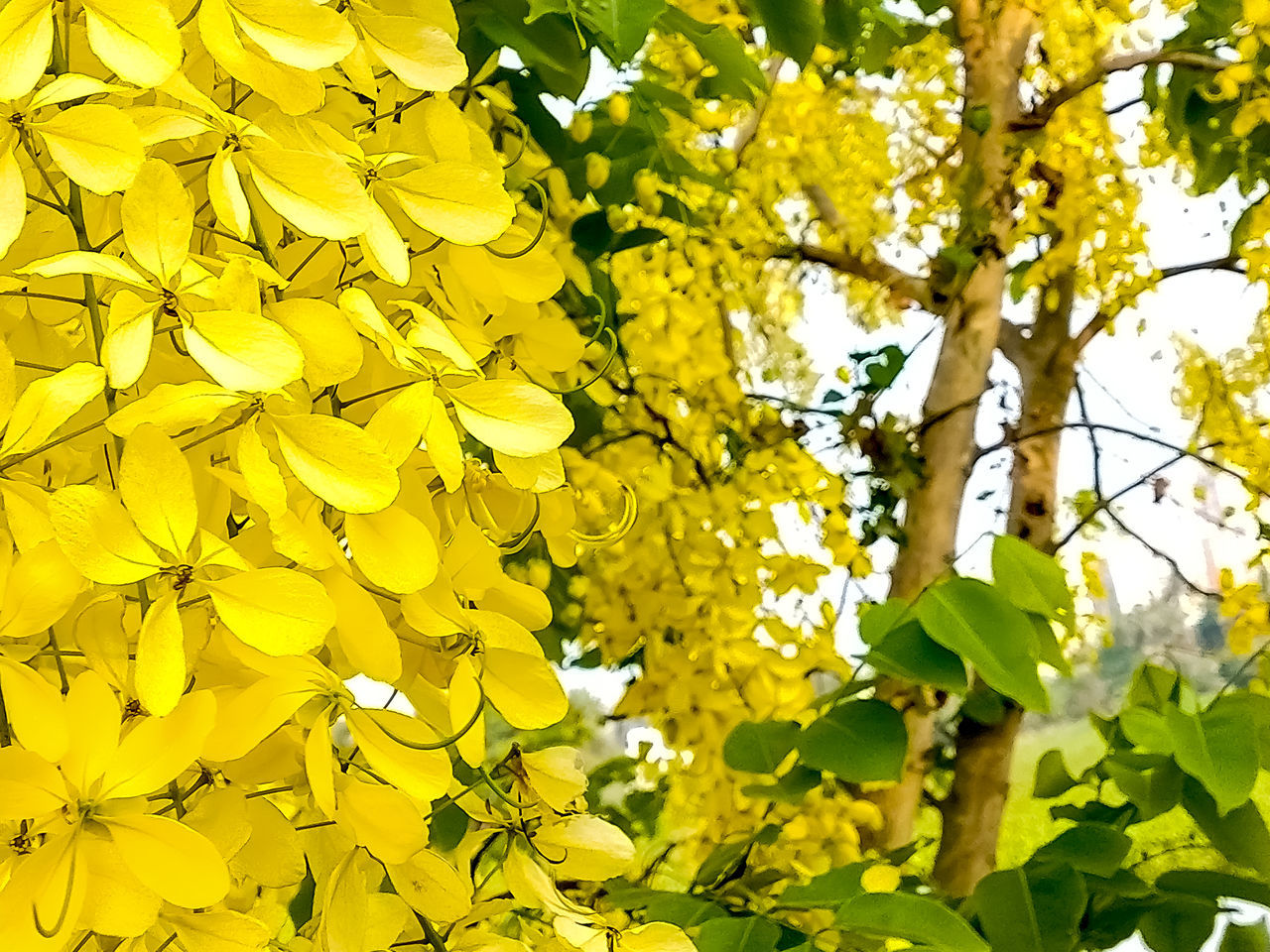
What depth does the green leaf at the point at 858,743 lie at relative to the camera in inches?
17.1

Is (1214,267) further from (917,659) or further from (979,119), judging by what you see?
(917,659)

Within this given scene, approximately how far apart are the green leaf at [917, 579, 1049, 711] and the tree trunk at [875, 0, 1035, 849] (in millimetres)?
400

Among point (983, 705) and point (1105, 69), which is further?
point (1105, 69)

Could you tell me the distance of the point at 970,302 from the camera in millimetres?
869

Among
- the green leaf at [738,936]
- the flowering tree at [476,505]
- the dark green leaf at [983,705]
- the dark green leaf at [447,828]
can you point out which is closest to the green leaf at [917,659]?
the flowering tree at [476,505]

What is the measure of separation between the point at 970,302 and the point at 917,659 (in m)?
0.51

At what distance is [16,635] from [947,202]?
2.70ft

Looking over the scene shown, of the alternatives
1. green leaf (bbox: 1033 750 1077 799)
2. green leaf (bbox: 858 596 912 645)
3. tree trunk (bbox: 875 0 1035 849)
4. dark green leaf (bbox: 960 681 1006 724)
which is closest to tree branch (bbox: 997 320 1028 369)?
tree trunk (bbox: 875 0 1035 849)

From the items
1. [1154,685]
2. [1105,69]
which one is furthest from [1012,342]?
[1154,685]

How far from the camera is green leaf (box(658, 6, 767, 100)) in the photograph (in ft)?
1.45

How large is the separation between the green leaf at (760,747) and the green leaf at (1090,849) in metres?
0.12

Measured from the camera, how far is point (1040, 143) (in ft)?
2.76

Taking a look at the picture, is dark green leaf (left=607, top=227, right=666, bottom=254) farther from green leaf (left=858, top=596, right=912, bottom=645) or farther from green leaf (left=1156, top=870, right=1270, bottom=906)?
green leaf (left=1156, top=870, right=1270, bottom=906)

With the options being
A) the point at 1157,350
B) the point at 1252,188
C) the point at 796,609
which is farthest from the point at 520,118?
the point at 1157,350
